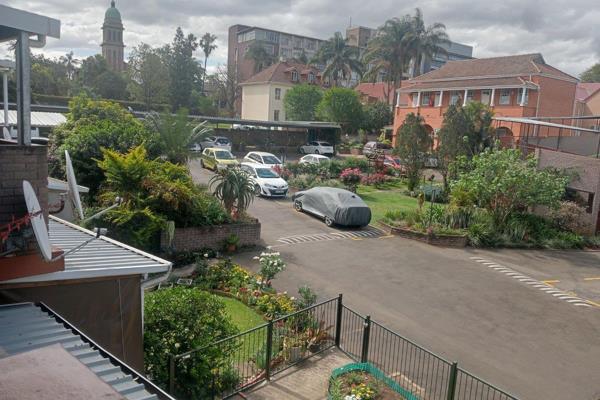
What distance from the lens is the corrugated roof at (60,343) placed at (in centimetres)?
445

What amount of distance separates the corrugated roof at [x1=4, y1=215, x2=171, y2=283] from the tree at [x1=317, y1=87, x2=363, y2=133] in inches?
1752

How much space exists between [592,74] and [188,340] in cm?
10804

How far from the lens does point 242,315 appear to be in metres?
12.0

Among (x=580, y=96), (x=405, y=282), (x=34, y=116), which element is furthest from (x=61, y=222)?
(x=580, y=96)

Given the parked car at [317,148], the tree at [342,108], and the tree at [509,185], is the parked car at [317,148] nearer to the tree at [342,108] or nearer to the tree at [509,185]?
the tree at [342,108]

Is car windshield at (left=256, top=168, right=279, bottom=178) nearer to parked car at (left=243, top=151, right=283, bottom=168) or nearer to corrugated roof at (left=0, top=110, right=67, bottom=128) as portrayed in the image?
parked car at (left=243, top=151, right=283, bottom=168)

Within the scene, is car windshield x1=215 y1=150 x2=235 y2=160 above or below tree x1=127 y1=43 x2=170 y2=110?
below

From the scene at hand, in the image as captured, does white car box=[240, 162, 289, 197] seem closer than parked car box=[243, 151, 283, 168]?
Yes

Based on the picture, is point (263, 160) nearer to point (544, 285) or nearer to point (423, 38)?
point (544, 285)

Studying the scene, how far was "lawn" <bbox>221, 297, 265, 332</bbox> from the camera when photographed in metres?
11.6

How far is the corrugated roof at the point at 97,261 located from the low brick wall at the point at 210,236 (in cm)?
704

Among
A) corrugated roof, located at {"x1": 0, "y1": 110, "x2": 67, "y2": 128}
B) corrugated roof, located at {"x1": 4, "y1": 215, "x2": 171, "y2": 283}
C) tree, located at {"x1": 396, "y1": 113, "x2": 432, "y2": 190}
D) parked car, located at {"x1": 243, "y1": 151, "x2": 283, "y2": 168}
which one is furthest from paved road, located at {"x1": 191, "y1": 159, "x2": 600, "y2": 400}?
corrugated roof, located at {"x1": 0, "y1": 110, "x2": 67, "y2": 128}

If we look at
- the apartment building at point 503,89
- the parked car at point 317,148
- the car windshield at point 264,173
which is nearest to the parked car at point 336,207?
the car windshield at point 264,173

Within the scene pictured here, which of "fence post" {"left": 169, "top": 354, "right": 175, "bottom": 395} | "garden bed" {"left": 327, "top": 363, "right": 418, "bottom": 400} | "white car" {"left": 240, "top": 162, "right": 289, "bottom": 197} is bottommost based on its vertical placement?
"garden bed" {"left": 327, "top": 363, "right": 418, "bottom": 400}
